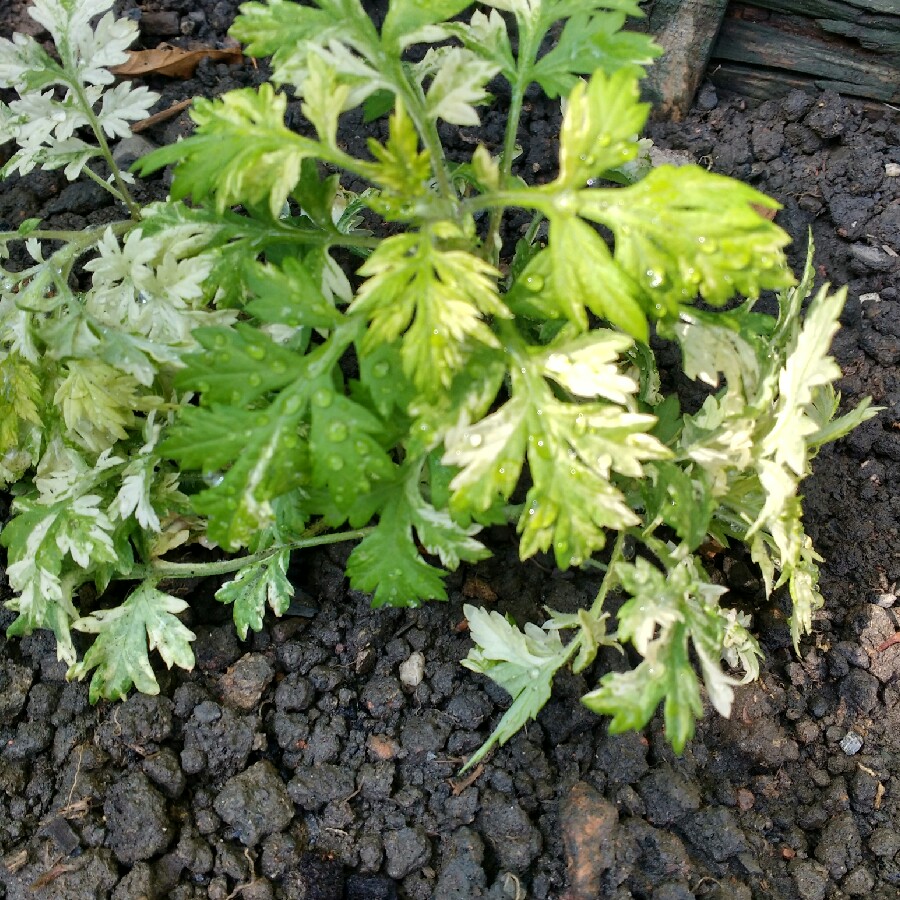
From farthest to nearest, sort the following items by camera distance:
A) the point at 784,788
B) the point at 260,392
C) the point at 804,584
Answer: the point at 784,788 < the point at 804,584 < the point at 260,392

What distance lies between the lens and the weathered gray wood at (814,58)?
9.09ft

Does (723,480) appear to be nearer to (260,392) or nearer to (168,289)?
(260,392)

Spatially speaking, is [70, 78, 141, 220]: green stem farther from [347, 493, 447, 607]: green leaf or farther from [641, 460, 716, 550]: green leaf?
[641, 460, 716, 550]: green leaf

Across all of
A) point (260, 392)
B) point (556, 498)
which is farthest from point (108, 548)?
point (556, 498)

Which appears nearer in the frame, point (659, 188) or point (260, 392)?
point (659, 188)

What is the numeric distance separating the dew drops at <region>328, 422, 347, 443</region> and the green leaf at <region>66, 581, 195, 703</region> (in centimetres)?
64

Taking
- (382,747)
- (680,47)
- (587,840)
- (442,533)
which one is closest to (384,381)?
(442,533)

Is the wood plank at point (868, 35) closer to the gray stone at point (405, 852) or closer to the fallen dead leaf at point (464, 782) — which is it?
the fallen dead leaf at point (464, 782)

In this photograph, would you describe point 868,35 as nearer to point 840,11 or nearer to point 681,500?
point 840,11

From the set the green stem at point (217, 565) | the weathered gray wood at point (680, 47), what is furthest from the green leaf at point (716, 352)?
the weathered gray wood at point (680, 47)

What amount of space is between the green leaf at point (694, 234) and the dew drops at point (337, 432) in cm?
54

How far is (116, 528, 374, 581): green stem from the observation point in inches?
82.2

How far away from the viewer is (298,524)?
6.35ft

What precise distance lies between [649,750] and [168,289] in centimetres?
139
